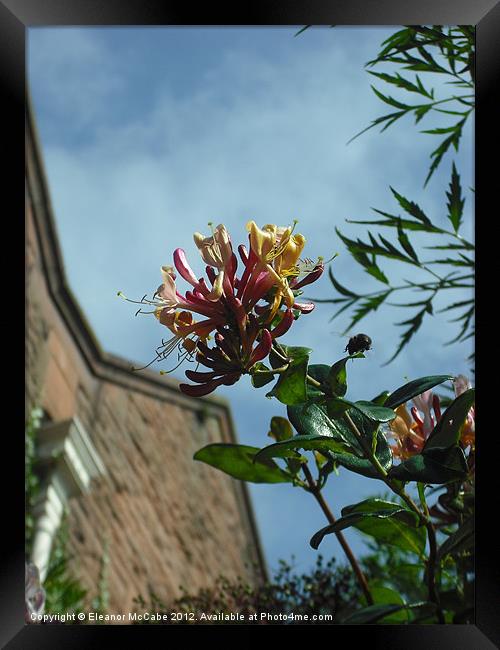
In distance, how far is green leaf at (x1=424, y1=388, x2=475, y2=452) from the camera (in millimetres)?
681

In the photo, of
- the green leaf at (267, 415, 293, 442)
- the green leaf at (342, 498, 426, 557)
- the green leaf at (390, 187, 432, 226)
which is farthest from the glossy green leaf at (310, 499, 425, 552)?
the green leaf at (390, 187, 432, 226)

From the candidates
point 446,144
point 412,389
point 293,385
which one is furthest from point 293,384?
point 446,144

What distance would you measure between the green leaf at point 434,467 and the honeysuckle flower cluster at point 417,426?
9 cm

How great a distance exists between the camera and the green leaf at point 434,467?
25.0 inches

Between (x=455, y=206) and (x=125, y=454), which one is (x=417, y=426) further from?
(x=125, y=454)

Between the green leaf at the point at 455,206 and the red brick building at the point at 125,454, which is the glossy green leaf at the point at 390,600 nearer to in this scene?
the green leaf at the point at 455,206

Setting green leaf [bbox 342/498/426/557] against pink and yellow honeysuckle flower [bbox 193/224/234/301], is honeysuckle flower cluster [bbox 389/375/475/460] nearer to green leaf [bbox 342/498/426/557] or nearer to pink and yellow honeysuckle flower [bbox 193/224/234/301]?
green leaf [bbox 342/498/426/557]

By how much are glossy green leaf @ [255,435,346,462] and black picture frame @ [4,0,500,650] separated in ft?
0.53

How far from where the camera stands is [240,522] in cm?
564
